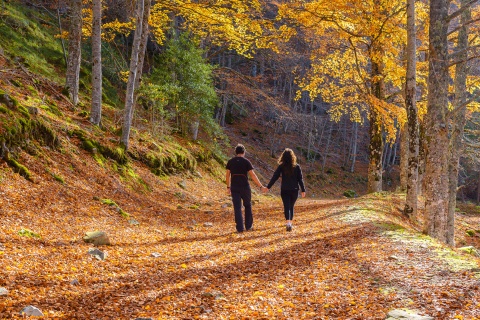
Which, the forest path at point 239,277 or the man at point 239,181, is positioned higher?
the man at point 239,181

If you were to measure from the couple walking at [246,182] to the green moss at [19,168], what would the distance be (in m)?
4.18

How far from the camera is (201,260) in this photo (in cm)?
646

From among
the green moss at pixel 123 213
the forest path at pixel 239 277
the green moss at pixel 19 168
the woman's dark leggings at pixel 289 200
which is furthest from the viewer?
the woman's dark leggings at pixel 289 200

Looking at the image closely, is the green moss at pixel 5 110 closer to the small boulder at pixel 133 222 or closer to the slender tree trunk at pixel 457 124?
the small boulder at pixel 133 222

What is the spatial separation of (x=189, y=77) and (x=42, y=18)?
29.1 feet

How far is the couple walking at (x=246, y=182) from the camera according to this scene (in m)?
9.15

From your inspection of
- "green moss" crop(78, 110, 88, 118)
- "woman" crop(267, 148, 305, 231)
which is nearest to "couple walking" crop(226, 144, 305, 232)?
"woman" crop(267, 148, 305, 231)

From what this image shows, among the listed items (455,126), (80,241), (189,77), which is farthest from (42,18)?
(455,126)

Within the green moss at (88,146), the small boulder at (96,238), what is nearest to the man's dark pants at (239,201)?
the small boulder at (96,238)

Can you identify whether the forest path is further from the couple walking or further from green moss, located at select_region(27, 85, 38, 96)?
green moss, located at select_region(27, 85, 38, 96)

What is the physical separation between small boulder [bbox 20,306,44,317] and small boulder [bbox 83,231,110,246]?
2.83 meters

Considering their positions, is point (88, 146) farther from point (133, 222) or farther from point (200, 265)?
point (200, 265)

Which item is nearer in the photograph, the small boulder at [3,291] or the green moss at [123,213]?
Answer: the small boulder at [3,291]

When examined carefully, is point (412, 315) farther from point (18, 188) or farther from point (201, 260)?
point (18, 188)
